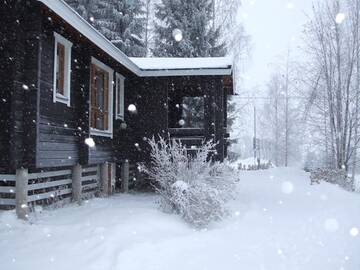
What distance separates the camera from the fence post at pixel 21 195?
7.34 metres

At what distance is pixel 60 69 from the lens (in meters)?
9.06

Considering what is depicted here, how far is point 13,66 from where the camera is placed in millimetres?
7426

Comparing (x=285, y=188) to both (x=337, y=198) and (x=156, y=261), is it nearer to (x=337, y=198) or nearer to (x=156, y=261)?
(x=337, y=198)

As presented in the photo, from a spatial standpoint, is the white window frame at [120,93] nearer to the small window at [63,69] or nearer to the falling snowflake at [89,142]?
the falling snowflake at [89,142]

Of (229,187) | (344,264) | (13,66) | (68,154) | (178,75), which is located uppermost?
(178,75)

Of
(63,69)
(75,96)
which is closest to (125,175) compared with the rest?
(75,96)

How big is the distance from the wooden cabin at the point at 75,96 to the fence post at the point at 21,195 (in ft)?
0.29

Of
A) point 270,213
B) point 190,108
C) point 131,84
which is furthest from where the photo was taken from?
point 190,108

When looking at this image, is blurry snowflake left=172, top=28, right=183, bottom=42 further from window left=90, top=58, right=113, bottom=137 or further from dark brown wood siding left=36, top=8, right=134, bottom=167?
dark brown wood siding left=36, top=8, right=134, bottom=167

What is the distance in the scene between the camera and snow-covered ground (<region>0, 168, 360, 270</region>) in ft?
18.1

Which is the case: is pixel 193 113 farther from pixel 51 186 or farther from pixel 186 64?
pixel 51 186

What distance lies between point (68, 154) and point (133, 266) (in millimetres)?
4494

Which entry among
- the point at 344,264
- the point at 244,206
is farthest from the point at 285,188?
the point at 344,264

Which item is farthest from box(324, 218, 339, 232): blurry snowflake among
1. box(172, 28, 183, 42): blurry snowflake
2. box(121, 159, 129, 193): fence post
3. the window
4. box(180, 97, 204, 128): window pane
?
box(172, 28, 183, 42): blurry snowflake
